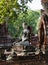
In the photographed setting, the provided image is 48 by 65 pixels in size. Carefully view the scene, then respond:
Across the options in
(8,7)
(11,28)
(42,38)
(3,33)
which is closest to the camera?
(42,38)

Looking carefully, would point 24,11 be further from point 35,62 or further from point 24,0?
point 35,62

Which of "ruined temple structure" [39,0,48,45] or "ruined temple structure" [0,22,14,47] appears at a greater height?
"ruined temple structure" [39,0,48,45]

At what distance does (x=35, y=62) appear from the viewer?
12.9m

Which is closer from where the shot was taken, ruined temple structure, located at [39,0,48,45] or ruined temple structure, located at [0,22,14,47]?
ruined temple structure, located at [39,0,48,45]

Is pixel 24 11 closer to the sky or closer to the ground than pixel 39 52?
closer to the sky

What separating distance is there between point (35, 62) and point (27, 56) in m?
0.46

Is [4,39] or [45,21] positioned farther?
[4,39]

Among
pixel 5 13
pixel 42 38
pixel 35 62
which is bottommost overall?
pixel 35 62

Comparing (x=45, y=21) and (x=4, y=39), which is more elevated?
(x=45, y=21)

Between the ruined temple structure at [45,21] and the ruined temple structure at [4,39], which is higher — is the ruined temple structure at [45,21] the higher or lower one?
the higher one

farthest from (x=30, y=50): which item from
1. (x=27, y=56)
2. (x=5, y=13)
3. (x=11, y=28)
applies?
(x=11, y=28)

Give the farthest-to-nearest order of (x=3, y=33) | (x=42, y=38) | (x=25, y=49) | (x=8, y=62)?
(x=3, y=33), (x=25, y=49), (x=42, y=38), (x=8, y=62)

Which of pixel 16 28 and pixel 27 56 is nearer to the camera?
pixel 27 56

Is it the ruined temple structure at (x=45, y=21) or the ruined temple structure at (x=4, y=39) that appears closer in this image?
the ruined temple structure at (x=45, y=21)
